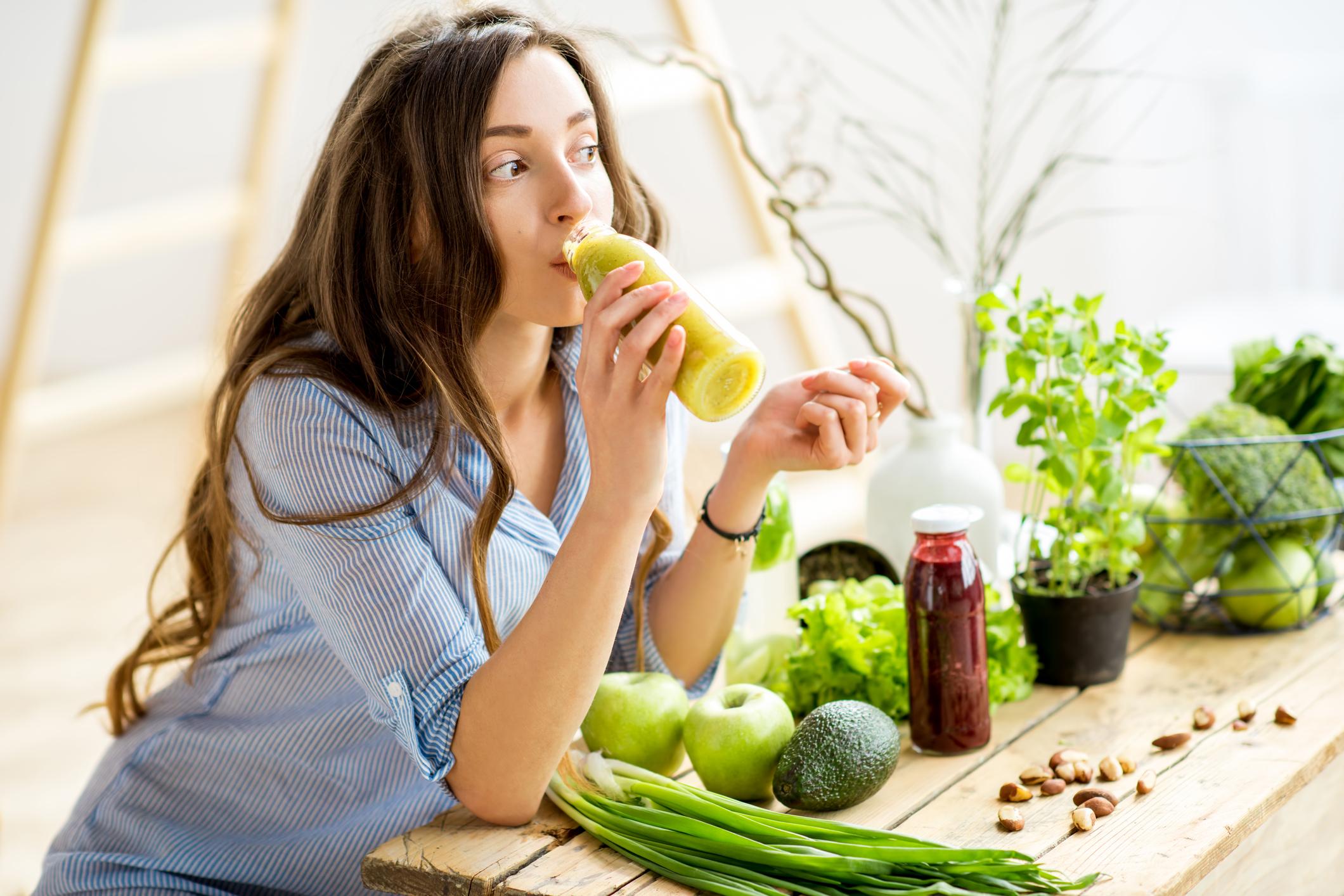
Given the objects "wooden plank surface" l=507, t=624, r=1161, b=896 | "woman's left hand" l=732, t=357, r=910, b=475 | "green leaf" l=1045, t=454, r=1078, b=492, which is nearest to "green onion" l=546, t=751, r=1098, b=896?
"wooden plank surface" l=507, t=624, r=1161, b=896

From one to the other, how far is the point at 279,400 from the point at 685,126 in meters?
4.36

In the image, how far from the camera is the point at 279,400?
4.15 feet

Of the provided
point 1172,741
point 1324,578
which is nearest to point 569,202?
point 1172,741

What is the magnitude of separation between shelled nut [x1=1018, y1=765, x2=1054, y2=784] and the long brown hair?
0.51 m

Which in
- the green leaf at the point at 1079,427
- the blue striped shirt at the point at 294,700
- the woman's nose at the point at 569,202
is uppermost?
the woman's nose at the point at 569,202

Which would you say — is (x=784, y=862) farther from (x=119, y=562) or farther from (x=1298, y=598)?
(x=119, y=562)

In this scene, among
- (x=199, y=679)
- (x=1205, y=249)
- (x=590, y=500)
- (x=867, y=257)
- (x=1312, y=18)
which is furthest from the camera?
(x=867, y=257)

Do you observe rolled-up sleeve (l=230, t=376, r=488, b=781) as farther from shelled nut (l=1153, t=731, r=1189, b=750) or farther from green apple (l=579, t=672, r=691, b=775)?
shelled nut (l=1153, t=731, r=1189, b=750)

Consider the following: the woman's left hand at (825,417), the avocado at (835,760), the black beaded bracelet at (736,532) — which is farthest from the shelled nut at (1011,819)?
the black beaded bracelet at (736,532)

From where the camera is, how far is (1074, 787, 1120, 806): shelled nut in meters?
1.10

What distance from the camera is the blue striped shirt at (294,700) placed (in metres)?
1.23

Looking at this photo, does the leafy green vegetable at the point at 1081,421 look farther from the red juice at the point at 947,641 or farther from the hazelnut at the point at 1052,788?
the hazelnut at the point at 1052,788

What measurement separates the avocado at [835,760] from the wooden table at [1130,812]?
25mm

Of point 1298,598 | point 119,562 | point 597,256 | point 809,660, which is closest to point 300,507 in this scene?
point 597,256
